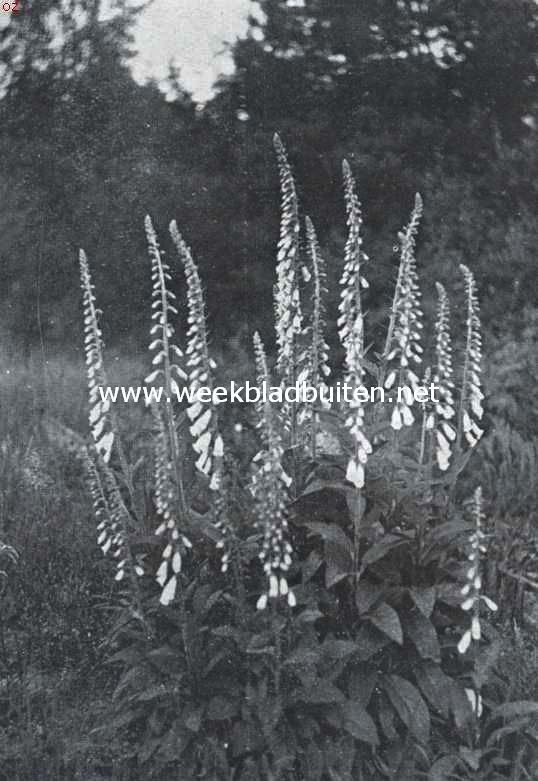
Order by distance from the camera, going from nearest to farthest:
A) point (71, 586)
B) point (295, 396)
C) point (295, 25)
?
point (295, 396) → point (71, 586) → point (295, 25)

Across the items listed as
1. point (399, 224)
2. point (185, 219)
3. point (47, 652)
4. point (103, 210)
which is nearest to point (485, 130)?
point (399, 224)

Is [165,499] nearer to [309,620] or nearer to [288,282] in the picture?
[309,620]

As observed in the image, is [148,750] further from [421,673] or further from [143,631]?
[421,673]

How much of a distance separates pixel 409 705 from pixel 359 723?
0.77 ft

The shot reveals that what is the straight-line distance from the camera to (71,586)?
17.0 feet

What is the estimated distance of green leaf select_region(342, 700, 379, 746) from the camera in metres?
3.59

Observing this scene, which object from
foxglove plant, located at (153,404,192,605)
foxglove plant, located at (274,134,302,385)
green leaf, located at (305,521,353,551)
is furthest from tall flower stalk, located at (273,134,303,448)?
foxglove plant, located at (153,404,192,605)

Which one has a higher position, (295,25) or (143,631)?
(295,25)

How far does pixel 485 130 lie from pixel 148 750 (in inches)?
196

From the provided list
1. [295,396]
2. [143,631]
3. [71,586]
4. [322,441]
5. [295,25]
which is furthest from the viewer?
[295,25]

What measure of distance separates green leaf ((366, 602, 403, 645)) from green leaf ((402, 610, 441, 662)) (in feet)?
0.42

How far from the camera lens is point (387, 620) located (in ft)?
11.9

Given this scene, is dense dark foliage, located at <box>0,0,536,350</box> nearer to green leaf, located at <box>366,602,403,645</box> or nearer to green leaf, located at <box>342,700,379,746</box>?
green leaf, located at <box>366,602,403,645</box>

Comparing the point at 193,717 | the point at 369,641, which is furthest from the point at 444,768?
the point at 193,717
